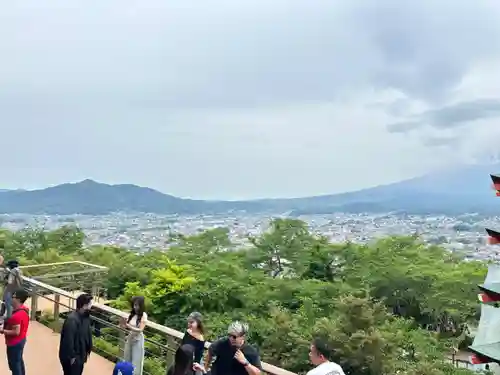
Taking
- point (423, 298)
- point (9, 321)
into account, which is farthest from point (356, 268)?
point (9, 321)

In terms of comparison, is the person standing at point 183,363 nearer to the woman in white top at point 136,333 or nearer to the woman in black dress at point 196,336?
the woman in black dress at point 196,336

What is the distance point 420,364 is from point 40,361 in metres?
12.4

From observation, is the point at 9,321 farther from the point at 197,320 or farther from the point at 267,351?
the point at 267,351

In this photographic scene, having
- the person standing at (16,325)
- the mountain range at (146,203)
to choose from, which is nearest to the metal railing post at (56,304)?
the person standing at (16,325)

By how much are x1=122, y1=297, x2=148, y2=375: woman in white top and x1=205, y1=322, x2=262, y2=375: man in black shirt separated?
61.5 inches

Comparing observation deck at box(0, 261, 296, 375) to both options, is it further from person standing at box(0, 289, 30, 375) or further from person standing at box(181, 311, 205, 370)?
person standing at box(0, 289, 30, 375)

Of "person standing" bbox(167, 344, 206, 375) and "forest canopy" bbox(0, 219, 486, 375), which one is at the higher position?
"person standing" bbox(167, 344, 206, 375)

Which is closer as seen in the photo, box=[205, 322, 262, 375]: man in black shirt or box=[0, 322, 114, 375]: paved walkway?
box=[205, 322, 262, 375]: man in black shirt

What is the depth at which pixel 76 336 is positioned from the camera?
16.6 ft

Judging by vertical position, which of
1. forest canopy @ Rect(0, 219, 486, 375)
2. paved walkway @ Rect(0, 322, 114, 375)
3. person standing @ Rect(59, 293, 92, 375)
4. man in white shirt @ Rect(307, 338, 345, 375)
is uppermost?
man in white shirt @ Rect(307, 338, 345, 375)

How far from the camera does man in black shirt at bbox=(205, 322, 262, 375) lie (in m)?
4.04

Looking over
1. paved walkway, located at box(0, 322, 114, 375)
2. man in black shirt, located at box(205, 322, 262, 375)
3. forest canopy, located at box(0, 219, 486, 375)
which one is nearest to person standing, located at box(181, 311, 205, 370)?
man in black shirt, located at box(205, 322, 262, 375)

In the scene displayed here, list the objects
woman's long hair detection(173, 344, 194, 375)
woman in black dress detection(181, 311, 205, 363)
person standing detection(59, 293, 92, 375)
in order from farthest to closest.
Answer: person standing detection(59, 293, 92, 375), woman in black dress detection(181, 311, 205, 363), woman's long hair detection(173, 344, 194, 375)

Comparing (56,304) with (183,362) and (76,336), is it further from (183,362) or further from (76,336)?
(183,362)
